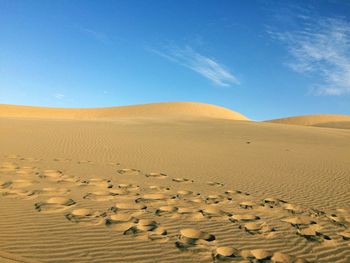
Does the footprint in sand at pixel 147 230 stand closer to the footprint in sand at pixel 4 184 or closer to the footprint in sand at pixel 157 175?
A: the footprint in sand at pixel 4 184

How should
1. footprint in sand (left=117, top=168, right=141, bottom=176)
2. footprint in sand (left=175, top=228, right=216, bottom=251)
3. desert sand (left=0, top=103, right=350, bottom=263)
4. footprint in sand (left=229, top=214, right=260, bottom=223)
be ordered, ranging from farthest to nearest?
footprint in sand (left=117, top=168, right=141, bottom=176)
footprint in sand (left=229, top=214, right=260, bottom=223)
footprint in sand (left=175, top=228, right=216, bottom=251)
desert sand (left=0, top=103, right=350, bottom=263)

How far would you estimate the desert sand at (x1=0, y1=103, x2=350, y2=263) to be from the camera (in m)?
4.10

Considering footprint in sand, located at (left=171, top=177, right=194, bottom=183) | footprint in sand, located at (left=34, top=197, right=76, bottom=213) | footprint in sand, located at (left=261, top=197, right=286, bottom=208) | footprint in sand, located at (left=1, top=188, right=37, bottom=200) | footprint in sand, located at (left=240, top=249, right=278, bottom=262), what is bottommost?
footprint in sand, located at (left=240, top=249, right=278, bottom=262)

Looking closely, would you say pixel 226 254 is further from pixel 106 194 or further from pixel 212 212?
pixel 106 194

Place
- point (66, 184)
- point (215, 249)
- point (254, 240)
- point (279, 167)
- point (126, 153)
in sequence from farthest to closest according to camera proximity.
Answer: point (126, 153)
point (279, 167)
point (66, 184)
point (254, 240)
point (215, 249)

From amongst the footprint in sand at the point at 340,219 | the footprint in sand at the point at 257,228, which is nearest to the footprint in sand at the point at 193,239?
the footprint in sand at the point at 257,228

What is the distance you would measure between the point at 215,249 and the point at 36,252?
2208 millimetres

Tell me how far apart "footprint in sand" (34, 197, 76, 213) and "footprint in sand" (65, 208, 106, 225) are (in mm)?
295

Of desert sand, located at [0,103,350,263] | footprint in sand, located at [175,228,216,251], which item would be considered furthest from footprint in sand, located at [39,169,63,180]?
footprint in sand, located at [175,228,216,251]

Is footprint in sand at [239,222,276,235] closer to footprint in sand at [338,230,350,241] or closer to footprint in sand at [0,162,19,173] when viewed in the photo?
footprint in sand at [338,230,350,241]

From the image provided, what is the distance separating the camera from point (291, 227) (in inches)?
208

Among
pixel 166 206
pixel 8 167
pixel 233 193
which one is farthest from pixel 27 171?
pixel 233 193

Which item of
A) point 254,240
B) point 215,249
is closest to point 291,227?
point 254,240

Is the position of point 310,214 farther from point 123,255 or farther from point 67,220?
point 67,220
